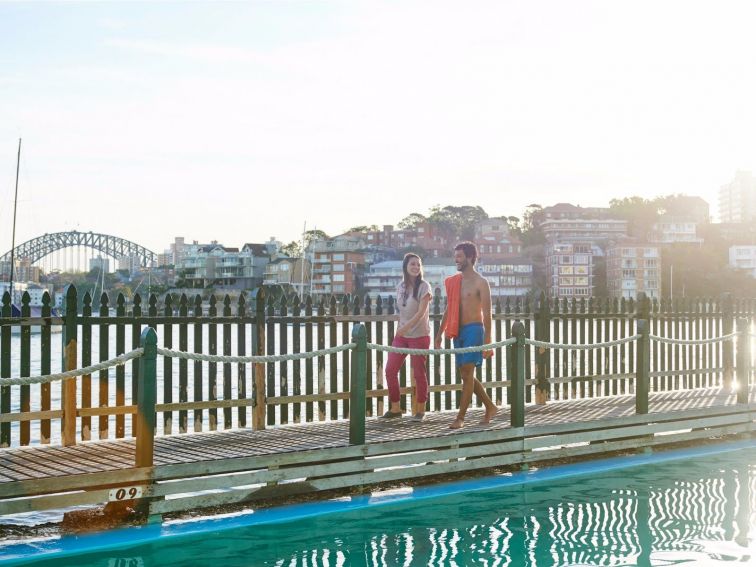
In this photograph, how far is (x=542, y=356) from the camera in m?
12.9

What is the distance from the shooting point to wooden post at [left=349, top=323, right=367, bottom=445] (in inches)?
336

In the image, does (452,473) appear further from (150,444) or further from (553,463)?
(150,444)

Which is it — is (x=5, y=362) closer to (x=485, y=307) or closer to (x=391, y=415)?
(x=391, y=415)

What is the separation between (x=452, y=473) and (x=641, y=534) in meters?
2.45

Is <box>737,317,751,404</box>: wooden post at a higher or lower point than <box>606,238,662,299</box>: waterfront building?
lower

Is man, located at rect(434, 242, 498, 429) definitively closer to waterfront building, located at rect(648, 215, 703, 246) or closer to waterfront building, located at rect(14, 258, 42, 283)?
waterfront building, located at rect(14, 258, 42, 283)

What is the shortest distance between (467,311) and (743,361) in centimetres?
535

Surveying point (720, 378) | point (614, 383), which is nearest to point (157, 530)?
point (614, 383)

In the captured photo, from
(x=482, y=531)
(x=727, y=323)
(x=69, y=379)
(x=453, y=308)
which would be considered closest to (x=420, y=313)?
(x=453, y=308)

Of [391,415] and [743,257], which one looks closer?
[391,415]

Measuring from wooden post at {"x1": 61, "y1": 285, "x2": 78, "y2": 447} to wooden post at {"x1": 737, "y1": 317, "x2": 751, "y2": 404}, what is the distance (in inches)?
341

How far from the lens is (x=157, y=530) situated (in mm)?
Answer: 7234

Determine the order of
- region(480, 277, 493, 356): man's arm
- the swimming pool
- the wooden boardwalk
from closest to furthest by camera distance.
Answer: the swimming pool, the wooden boardwalk, region(480, 277, 493, 356): man's arm

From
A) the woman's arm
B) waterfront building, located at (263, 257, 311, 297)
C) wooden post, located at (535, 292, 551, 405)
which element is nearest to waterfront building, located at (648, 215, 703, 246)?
waterfront building, located at (263, 257, 311, 297)
